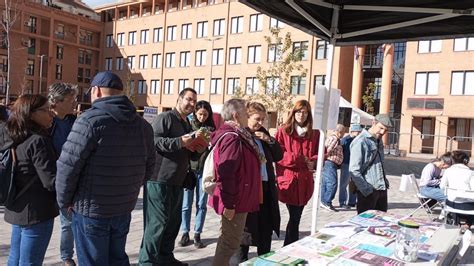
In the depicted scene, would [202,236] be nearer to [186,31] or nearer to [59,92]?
[59,92]

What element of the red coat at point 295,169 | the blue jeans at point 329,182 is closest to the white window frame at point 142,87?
the blue jeans at point 329,182

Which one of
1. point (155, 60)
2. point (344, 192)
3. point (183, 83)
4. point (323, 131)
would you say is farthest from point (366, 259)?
point (155, 60)

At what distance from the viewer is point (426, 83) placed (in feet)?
113

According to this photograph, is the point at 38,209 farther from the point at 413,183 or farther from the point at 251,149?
the point at 413,183

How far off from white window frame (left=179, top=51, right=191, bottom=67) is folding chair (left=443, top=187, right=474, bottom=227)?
149 ft

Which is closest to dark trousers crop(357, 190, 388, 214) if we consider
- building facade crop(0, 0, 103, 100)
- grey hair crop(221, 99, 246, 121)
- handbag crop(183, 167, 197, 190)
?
handbag crop(183, 167, 197, 190)

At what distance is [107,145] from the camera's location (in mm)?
3064

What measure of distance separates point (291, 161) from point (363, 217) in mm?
1131

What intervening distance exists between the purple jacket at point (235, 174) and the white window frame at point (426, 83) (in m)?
34.0

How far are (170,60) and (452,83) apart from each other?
3206 centimetres

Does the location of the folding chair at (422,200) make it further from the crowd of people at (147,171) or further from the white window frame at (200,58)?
the white window frame at (200,58)

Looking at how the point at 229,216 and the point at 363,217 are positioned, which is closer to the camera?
the point at 229,216

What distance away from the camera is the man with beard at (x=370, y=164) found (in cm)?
531

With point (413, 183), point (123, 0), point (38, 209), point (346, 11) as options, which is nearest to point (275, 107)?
point (413, 183)
